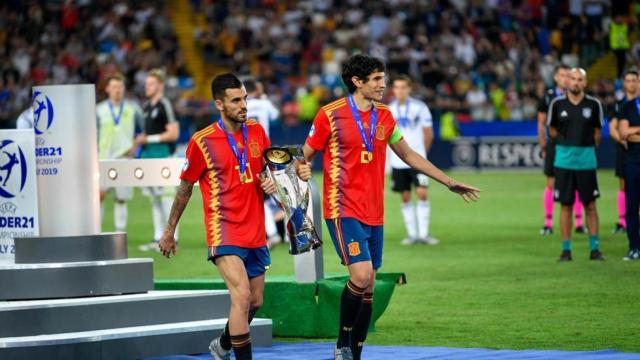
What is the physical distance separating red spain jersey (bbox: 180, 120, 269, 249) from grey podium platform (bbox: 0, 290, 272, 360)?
1.49 m

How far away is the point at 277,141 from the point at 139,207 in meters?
9.63

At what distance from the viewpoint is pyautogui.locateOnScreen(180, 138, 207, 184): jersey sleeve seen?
8.34 metres

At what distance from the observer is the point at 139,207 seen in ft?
87.0

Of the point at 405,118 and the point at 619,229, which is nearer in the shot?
the point at 405,118

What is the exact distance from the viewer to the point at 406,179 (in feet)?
59.4

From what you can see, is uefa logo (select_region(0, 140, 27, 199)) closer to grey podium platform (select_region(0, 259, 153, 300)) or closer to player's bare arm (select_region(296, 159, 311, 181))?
grey podium platform (select_region(0, 259, 153, 300))

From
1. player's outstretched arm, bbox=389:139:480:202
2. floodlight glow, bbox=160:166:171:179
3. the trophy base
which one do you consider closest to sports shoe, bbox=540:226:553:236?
floodlight glow, bbox=160:166:171:179

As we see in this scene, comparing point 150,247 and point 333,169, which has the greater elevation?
point 333,169

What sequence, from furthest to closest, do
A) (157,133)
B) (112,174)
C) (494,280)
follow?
(157,133)
(494,280)
(112,174)

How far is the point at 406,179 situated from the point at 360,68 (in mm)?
9167

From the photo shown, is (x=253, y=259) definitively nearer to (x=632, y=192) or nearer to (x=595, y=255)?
(x=632, y=192)

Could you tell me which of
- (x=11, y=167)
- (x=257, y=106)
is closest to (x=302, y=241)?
(x=11, y=167)

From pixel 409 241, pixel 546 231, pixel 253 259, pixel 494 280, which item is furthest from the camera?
pixel 546 231

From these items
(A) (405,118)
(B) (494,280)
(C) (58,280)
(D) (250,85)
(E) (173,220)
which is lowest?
(B) (494,280)
